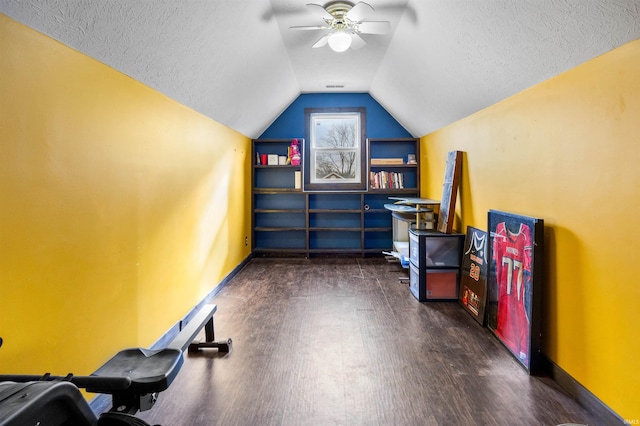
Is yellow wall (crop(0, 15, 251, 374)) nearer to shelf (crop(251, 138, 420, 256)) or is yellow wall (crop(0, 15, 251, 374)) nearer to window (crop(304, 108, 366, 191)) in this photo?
shelf (crop(251, 138, 420, 256))

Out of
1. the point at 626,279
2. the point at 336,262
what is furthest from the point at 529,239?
the point at 336,262

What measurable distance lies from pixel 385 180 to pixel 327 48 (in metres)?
2.52

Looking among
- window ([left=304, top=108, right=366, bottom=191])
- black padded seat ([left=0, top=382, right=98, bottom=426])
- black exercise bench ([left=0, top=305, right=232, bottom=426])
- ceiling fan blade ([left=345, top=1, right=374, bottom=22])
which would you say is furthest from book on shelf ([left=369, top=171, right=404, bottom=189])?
black padded seat ([left=0, top=382, right=98, bottom=426])

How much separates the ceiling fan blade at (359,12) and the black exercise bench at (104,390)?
105 inches

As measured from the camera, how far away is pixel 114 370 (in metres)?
1.67

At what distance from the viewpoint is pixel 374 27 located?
2932mm

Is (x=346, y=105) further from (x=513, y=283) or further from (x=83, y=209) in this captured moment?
(x=83, y=209)

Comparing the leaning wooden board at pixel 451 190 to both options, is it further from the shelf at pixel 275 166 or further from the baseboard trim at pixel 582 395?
the shelf at pixel 275 166

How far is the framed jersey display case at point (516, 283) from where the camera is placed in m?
2.27

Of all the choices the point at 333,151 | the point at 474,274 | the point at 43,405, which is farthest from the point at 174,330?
the point at 333,151

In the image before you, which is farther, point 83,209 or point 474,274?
point 474,274

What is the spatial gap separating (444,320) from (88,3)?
11.4ft

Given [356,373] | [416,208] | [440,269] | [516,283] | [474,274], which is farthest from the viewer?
[416,208]

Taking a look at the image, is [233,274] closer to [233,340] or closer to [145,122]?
[233,340]
